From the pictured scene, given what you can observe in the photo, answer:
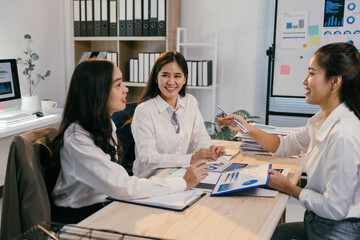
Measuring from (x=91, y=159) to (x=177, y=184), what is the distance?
32 cm

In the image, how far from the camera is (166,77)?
225cm

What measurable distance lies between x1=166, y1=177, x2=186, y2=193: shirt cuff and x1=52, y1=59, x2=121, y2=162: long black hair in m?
0.27

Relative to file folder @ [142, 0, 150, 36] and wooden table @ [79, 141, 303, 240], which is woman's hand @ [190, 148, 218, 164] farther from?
file folder @ [142, 0, 150, 36]

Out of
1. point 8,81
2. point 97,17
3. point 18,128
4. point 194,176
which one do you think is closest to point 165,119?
point 194,176

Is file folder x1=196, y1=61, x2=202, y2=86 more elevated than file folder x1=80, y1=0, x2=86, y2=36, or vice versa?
file folder x1=80, y1=0, x2=86, y2=36

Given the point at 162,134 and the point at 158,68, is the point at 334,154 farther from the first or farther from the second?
the point at 158,68

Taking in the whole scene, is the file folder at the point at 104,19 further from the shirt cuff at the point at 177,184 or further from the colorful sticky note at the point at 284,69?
the shirt cuff at the point at 177,184

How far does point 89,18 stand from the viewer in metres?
4.03

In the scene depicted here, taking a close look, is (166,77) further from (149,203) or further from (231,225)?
(231,225)

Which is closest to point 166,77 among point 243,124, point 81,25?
point 243,124

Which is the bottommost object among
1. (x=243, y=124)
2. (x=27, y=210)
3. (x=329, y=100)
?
(x=27, y=210)

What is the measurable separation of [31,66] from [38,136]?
2.31 meters

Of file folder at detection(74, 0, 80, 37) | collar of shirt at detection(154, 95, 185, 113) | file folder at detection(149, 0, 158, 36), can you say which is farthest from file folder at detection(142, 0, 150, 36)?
collar of shirt at detection(154, 95, 185, 113)

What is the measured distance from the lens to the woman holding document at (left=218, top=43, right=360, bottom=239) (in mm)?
1319
